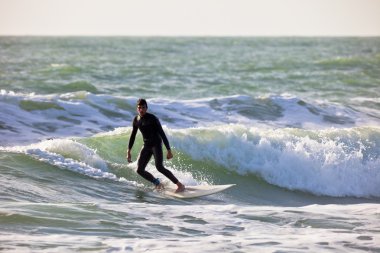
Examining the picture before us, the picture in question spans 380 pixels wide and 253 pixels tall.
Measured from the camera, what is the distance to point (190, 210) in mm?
12445

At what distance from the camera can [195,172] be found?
670 inches

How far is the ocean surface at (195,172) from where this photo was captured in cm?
1053

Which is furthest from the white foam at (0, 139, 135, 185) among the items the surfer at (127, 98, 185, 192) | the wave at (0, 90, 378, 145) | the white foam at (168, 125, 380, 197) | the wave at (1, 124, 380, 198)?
the white foam at (168, 125, 380, 197)

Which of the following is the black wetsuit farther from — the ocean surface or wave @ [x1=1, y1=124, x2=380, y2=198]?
wave @ [x1=1, y1=124, x2=380, y2=198]

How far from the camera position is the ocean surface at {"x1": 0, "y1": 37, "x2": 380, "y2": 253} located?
10.5m

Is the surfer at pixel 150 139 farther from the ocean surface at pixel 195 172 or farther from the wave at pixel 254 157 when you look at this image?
the wave at pixel 254 157

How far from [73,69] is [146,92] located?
10493 millimetres

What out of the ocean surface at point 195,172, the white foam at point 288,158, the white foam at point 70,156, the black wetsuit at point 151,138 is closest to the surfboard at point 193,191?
the ocean surface at point 195,172

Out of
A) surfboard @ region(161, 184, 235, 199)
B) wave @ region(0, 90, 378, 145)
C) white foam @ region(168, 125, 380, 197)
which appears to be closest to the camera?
surfboard @ region(161, 184, 235, 199)

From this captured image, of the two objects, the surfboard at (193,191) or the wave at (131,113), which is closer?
the surfboard at (193,191)

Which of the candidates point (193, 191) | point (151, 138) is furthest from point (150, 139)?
point (193, 191)

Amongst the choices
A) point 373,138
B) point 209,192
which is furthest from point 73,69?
point 209,192

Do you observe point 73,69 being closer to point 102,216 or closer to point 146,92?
point 146,92

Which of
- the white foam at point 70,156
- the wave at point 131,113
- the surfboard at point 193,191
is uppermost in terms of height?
the wave at point 131,113
